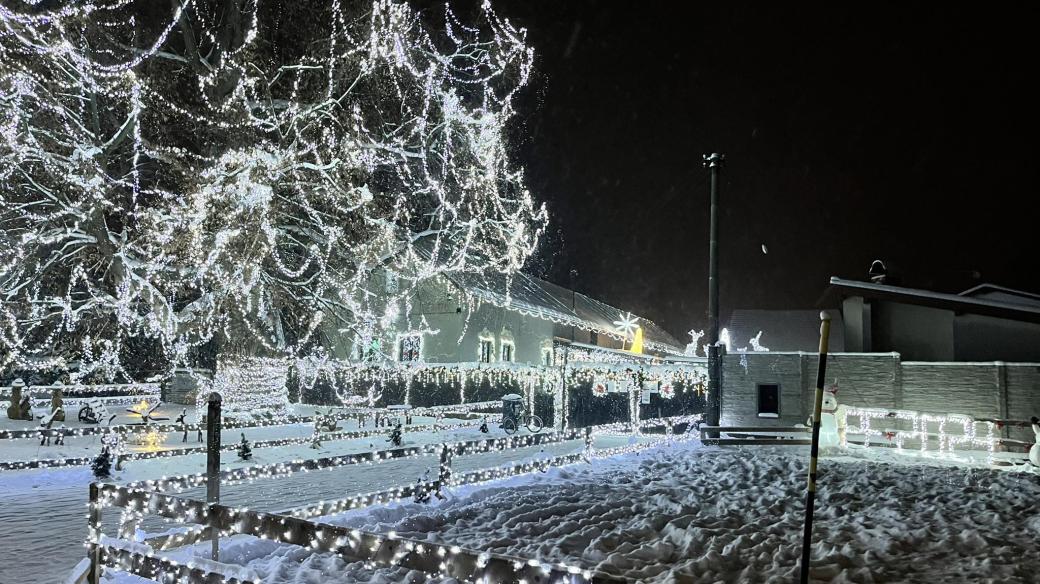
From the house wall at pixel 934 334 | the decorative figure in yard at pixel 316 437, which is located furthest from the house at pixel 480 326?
the decorative figure in yard at pixel 316 437

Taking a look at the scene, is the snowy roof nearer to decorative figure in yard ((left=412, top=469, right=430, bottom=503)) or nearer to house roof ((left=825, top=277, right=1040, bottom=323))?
house roof ((left=825, top=277, right=1040, bottom=323))

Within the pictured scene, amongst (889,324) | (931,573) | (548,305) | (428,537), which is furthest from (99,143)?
(889,324)

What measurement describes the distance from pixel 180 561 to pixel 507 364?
2369 centimetres

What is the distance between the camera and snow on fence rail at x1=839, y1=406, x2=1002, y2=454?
1888 centimetres

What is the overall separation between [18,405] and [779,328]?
40190 mm

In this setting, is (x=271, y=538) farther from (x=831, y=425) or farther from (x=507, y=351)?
(x=507, y=351)

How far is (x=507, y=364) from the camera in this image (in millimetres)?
28969

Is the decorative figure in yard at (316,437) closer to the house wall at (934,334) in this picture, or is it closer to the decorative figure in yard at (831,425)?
the decorative figure in yard at (831,425)

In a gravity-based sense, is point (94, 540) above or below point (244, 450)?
above

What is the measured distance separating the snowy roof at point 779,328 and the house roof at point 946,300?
19728 millimetres

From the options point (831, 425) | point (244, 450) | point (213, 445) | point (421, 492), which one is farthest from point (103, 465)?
point (831, 425)

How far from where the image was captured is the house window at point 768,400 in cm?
2478

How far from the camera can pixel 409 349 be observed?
32.9 meters

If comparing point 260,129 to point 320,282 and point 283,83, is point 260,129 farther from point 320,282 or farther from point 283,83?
point 320,282
